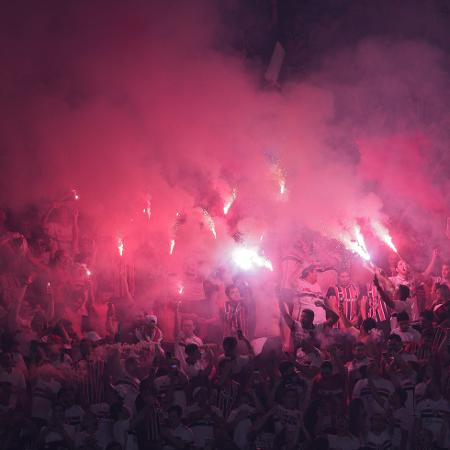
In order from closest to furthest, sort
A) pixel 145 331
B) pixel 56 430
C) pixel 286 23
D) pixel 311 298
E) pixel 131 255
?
pixel 56 430
pixel 145 331
pixel 311 298
pixel 131 255
pixel 286 23

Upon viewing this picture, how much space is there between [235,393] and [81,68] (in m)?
6.19

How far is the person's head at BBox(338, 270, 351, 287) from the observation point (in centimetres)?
807

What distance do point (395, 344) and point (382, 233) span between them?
12.4 feet

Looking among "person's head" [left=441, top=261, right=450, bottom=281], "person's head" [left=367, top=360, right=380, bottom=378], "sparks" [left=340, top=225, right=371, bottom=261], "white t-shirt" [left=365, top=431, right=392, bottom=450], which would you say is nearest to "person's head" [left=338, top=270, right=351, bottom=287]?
"sparks" [left=340, top=225, right=371, bottom=261]

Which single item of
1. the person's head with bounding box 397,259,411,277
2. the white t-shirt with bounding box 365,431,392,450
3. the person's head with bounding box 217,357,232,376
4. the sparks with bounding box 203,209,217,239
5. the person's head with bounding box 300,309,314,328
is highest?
the sparks with bounding box 203,209,217,239

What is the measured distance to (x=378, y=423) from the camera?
4938 millimetres

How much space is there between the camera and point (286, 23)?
35.3 feet

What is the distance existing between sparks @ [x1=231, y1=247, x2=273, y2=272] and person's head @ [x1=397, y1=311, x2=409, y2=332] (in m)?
2.64

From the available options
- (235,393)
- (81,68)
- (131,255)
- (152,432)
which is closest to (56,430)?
(152,432)

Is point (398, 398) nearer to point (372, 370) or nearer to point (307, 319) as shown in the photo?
point (372, 370)

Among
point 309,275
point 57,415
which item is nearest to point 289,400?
point 57,415

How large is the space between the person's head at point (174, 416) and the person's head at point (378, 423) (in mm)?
1343

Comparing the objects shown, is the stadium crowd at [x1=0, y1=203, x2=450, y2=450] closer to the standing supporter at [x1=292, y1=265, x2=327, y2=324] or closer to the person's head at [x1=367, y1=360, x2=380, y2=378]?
the person's head at [x1=367, y1=360, x2=380, y2=378]

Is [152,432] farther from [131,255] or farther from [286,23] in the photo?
[286,23]
